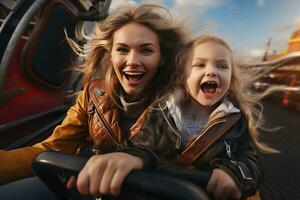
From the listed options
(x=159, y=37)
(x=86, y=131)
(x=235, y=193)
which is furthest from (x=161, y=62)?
(x=235, y=193)

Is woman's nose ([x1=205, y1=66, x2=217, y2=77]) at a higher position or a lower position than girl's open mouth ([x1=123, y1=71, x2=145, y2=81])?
higher

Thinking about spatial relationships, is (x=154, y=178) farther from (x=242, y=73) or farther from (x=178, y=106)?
(x=242, y=73)

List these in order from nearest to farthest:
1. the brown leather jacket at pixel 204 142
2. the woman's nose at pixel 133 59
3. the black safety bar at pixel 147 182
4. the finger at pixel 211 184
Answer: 1. the black safety bar at pixel 147 182
2. the finger at pixel 211 184
3. the brown leather jacket at pixel 204 142
4. the woman's nose at pixel 133 59

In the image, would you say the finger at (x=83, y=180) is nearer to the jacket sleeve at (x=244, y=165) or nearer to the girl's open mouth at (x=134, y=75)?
the jacket sleeve at (x=244, y=165)

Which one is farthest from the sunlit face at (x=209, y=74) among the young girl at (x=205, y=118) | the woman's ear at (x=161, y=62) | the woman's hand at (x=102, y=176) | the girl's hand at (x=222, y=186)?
the woman's hand at (x=102, y=176)

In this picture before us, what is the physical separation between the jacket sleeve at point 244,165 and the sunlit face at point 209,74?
10 centimetres

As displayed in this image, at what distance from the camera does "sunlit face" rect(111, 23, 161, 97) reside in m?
0.77

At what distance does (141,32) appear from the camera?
→ 2.60ft

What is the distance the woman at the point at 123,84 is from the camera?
2.55 ft

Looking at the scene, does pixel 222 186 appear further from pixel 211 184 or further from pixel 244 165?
pixel 244 165

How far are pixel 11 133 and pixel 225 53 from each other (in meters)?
1.04

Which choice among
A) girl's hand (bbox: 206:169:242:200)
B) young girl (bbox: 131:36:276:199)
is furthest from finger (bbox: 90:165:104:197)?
young girl (bbox: 131:36:276:199)

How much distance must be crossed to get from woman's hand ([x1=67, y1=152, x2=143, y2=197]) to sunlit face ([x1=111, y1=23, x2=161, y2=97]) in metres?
0.42

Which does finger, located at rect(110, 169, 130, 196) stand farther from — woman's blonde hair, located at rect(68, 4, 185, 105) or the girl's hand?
woman's blonde hair, located at rect(68, 4, 185, 105)
